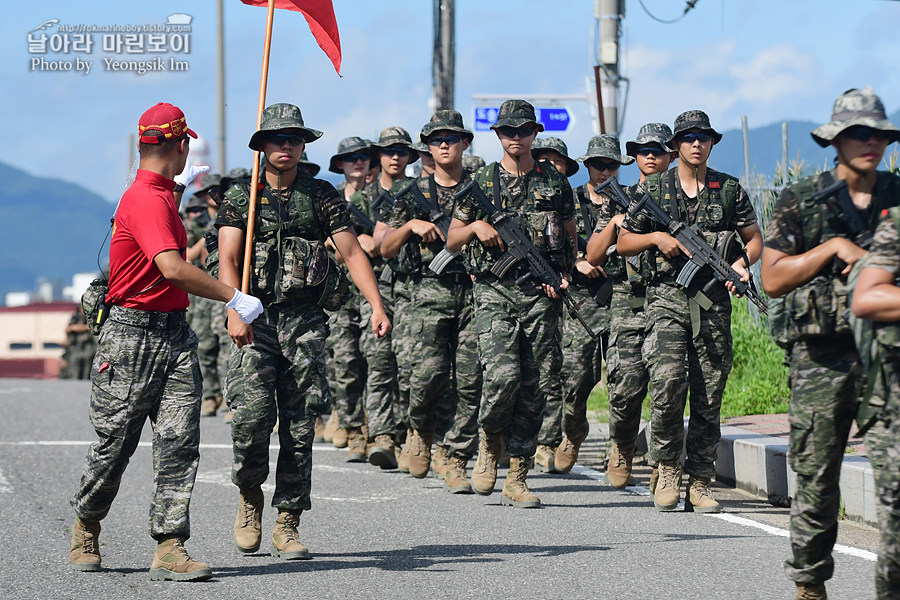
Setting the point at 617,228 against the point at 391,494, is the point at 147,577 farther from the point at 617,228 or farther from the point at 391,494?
the point at 617,228

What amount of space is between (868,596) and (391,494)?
4239mm

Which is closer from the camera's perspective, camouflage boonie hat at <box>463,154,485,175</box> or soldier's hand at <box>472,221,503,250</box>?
soldier's hand at <box>472,221,503,250</box>

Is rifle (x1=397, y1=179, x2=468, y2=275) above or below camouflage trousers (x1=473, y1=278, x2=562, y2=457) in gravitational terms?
above

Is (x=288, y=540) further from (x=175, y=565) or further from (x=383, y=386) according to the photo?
(x=383, y=386)

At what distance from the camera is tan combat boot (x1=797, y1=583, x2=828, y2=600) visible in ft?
18.5

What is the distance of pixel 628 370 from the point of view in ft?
31.9

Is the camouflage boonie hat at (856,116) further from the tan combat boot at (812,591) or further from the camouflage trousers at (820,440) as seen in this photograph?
the tan combat boot at (812,591)

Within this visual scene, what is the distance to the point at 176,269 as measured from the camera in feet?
21.5

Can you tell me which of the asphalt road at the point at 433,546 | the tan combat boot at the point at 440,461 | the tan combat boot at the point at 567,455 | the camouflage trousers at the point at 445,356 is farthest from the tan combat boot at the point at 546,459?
the camouflage trousers at the point at 445,356

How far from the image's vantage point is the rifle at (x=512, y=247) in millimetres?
9219

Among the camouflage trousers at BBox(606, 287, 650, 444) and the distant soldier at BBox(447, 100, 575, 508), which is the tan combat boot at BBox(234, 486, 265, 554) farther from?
the camouflage trousers at BBox(606, 287, 650, 444)

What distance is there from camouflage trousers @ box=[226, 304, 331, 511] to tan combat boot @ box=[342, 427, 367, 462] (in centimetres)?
457

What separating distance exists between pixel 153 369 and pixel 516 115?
10.9ft

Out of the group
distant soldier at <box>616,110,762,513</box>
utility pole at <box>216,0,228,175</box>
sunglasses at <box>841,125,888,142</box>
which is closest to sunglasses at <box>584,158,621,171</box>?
distant soldier at <box>616,110,762,513</box>
